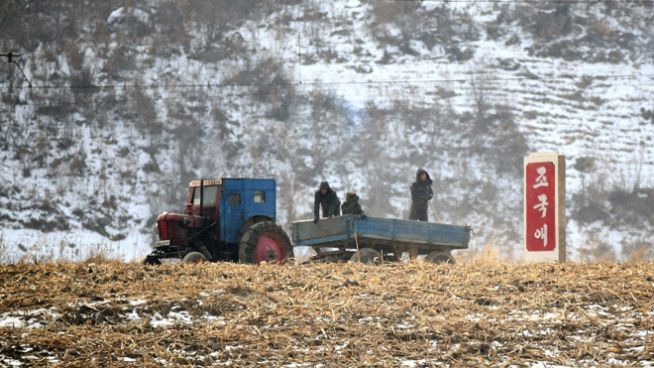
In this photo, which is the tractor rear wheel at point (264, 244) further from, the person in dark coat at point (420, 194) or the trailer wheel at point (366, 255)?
the person in dark coat at point (420, 194)

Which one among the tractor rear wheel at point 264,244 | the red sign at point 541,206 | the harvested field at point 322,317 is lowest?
the harvested field at point 322,317

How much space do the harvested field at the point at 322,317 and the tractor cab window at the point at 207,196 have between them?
753cm

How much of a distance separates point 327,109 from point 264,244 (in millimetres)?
21312

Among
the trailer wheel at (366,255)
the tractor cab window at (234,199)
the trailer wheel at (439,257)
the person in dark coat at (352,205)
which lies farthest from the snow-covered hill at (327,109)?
the trailer wheel at (366,255)

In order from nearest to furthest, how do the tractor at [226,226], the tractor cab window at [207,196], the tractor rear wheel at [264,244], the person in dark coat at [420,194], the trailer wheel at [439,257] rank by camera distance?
the tractor rear wheel at [264,244] < the tractor at [226,226] < the trailer wheel at [439,257] < the tractor cab window at [207,196] < the person in dark coat at [420,194]

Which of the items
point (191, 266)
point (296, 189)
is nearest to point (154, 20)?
point (296, 189)

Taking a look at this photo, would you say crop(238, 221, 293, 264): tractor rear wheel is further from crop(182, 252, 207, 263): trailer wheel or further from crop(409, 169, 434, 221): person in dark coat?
crop(409, 169, 434, 221): person in dark coat

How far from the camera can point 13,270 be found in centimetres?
1336

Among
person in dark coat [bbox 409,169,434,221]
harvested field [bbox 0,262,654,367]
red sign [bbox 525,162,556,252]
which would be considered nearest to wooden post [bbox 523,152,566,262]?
red sign [bbox 525,162,556,252]

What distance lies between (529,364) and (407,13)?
3825 cm

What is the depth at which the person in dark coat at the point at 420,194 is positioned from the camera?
24.1 meters

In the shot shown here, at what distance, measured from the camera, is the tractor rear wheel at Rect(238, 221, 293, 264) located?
20062mm

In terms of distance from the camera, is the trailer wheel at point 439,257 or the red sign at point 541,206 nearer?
the red sign at point 541,206

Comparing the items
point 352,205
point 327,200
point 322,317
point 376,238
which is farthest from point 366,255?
point 322,317
